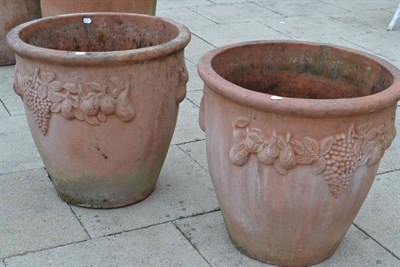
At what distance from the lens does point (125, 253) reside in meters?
3.30

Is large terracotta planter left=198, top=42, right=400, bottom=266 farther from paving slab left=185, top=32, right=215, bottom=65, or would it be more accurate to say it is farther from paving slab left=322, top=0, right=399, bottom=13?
paving slab left=322, top=0, right=399, bottom=13

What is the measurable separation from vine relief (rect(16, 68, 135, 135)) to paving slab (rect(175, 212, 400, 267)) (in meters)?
0.66

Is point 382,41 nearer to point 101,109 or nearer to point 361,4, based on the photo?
point 361,4

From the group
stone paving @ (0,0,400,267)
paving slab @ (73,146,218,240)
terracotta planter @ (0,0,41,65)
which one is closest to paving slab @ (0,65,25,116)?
stone paving @ (0,0,400,267)

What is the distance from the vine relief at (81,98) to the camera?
3.34 meters

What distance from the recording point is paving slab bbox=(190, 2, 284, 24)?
7.80 m

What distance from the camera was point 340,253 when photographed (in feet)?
11.0

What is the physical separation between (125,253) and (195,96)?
2.35 meters

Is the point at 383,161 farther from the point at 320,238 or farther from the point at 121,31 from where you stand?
the point at 121,31

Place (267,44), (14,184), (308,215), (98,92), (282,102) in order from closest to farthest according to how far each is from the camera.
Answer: (282,102), (308,215), (98,92), (267,44), (14,184)

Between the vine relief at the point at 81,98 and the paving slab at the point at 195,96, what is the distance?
1945 millimetres

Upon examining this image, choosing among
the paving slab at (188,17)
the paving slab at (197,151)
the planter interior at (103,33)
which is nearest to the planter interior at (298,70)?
the planter interior at (103,33)

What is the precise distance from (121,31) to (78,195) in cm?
104

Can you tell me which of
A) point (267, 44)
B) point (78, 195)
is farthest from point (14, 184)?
point (267, 44)
